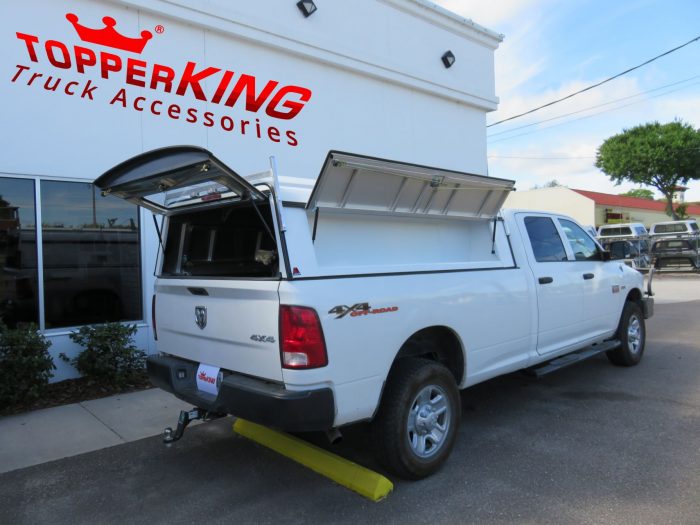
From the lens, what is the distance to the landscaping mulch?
5.51 meters

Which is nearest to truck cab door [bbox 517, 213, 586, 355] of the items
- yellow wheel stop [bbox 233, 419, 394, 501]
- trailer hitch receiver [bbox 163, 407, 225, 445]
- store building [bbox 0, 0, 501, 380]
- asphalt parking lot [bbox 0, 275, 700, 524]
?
asphalt parking lot [bbox 0, 275, 700, 524]

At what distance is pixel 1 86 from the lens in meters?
5.83

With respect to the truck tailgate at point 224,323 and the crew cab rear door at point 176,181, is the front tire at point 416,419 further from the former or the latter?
the crew cab rear door at point 176,181

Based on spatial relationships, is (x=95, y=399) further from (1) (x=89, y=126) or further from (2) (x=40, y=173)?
(1) (x=89, y=126)

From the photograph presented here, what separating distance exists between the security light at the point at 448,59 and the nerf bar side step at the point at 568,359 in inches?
257

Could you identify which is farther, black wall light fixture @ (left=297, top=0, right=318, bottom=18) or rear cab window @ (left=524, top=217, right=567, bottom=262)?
black wall light fixture @ (left=297, top=0, right=318, bottom=18)

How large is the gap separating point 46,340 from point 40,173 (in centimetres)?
190

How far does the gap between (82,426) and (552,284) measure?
4.61 meters

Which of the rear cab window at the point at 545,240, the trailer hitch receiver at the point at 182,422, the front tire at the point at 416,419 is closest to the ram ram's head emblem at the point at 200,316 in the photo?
the trailer hitch receiver at the point at 182,422

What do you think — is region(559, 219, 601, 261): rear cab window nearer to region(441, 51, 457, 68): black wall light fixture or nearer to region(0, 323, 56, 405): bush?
region(0, 323, 56, 405): bush

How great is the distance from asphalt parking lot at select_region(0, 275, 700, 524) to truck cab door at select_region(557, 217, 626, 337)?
0.95 meters

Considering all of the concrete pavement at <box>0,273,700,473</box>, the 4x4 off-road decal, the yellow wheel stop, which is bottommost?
the concrete pavement at <box>0,273,700,473</box>

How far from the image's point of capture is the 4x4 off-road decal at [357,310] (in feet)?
10.5

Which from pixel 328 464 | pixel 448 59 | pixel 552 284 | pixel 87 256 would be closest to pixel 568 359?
pixel 552 284
